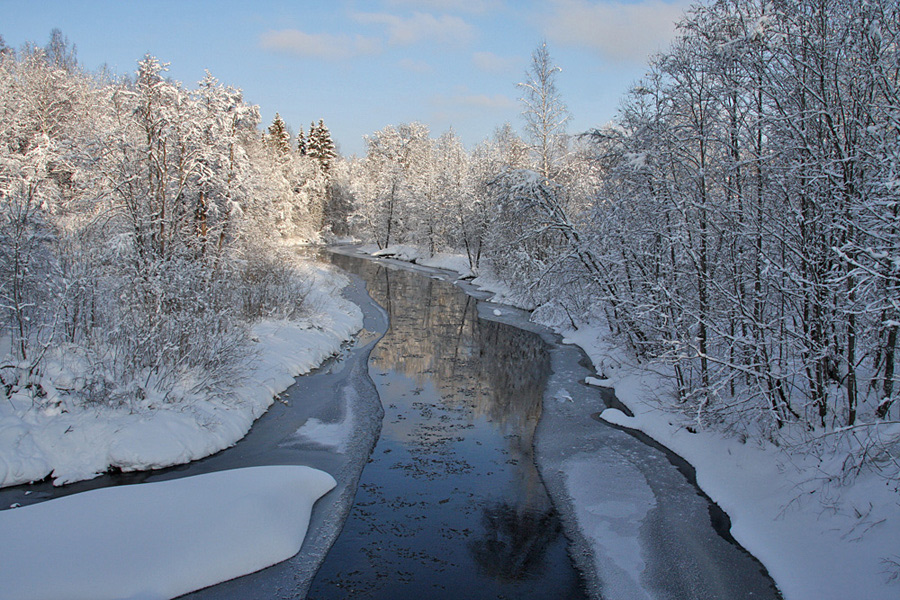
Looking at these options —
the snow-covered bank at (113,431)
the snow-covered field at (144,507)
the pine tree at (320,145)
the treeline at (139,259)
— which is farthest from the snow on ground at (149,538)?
the pine tree at (320,145)

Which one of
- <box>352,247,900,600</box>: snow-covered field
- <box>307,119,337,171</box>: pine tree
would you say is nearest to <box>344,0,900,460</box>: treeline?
<box>352,247,900,600</box>: snow-covered field

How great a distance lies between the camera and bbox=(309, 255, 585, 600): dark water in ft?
21.8

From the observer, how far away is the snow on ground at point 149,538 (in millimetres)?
5762

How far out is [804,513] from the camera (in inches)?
281

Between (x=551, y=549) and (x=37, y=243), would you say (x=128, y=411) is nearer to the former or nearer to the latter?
(x=37, y=243)

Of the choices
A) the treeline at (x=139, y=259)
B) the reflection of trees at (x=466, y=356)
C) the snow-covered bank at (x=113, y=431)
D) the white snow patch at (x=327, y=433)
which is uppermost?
the treeline at (x=139, y=259)

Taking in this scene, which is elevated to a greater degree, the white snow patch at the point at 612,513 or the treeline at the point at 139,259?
the treeline at the point at 139,259

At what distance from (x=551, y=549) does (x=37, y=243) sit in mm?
11196

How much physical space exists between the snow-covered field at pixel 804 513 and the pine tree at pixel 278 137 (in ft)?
198

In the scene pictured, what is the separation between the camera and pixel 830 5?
24.2ft

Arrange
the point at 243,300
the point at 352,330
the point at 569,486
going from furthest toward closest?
1. the point at 352,330
2. the point at 243,300
3. the point at 569,486

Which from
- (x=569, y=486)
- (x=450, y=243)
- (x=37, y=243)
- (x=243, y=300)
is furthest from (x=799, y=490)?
(x=450, y=243)

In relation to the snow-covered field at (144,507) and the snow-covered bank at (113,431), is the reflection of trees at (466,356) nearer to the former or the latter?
the snow-covered field at (144,507)

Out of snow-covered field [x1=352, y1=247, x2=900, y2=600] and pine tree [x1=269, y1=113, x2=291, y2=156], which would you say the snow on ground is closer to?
snow-covered field [x1=352, y1=247, x2=900, y2=600]
